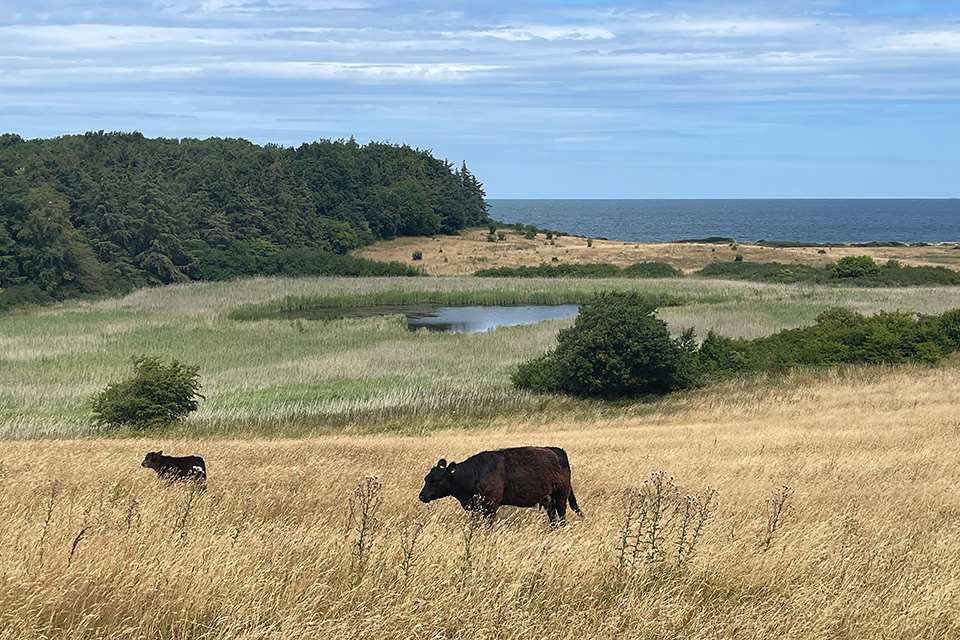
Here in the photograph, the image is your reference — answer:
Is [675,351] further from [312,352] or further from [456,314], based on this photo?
[456,314]

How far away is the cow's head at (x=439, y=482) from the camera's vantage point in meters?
9.19

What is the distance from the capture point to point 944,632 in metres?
5.98

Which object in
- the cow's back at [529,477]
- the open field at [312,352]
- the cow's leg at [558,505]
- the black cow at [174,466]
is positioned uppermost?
the cow's back at [529,477]

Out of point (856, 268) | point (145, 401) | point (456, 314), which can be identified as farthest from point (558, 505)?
point (856, 268)

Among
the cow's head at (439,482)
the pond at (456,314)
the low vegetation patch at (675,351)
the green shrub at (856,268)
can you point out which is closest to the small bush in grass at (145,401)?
the low vegetation patch at (675,351)

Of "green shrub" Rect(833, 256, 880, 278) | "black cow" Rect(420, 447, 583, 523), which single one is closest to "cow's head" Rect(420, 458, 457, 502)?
"black cow" Rect(420, 447, 583, 523)

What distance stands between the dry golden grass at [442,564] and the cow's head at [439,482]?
377 mm

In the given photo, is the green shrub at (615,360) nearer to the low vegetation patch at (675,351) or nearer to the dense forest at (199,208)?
the low vegetation patch at (675,351)

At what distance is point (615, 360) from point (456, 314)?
3157 cm

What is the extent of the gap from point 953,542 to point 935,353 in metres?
27.8

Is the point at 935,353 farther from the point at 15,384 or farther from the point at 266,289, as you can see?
the point at 266,289

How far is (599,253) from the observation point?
323 feet

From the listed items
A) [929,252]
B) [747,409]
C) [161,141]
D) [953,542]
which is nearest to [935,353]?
[747,409]

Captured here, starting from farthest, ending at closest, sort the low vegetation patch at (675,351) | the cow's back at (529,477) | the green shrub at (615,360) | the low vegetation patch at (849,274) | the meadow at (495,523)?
1. the low vegetation patch at (849,274)
2. the low vegetation patch at (675,351)
3. the green shrub at (615,360)
4. the cow's back at (529,477)
5. the meadow at (495,523)
